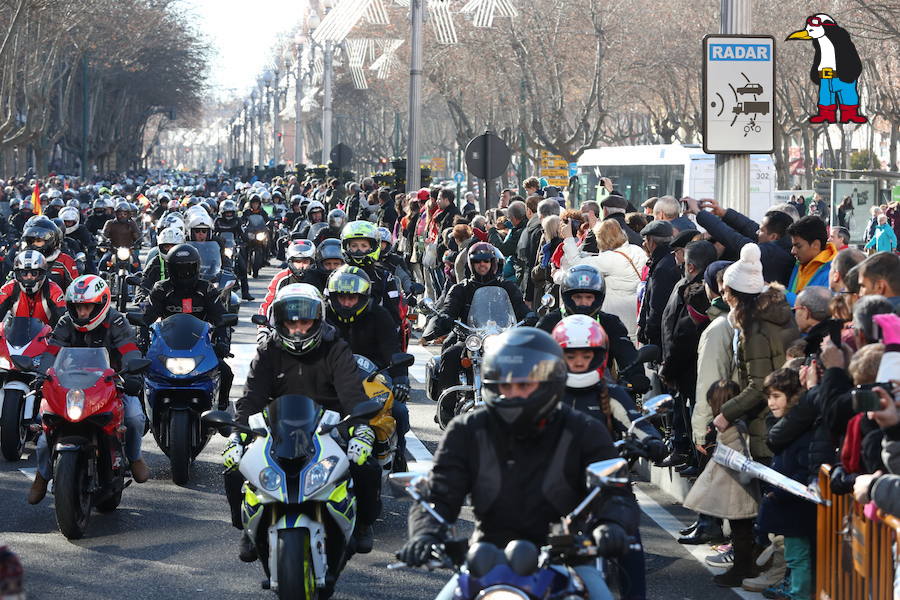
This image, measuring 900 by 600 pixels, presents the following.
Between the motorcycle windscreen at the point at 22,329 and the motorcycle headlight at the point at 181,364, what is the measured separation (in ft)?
4.82

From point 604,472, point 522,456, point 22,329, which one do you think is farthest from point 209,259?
point 604,472

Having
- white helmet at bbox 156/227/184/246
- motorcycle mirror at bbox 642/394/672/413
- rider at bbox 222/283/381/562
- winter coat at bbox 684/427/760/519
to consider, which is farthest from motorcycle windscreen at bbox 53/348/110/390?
white helmet at bbox 156/227/184/246

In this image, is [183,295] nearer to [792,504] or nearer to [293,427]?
[293,427]

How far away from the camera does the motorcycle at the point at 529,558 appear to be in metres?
4.74

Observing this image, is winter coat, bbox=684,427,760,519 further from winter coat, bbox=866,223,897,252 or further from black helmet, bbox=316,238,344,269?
winter coat, bbox=866,223,897,252

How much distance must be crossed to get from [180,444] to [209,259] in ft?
24.2

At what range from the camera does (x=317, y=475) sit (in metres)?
7.12

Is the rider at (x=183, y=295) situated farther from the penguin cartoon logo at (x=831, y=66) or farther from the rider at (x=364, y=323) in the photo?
the penguin cartoon logo at (x=831, y=66)

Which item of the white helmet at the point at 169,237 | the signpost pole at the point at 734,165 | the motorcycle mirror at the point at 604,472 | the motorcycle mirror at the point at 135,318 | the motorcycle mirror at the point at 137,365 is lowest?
the motorcycle mirror at the point at 137,365

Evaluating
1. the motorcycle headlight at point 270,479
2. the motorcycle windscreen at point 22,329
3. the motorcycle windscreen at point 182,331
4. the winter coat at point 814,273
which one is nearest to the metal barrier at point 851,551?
the motorcycle headlight at point 270,479

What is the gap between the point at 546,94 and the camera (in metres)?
63.8

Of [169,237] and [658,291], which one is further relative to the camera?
[169,237]

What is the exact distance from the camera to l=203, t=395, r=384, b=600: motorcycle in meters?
6.95

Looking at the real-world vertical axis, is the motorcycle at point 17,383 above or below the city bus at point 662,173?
below
